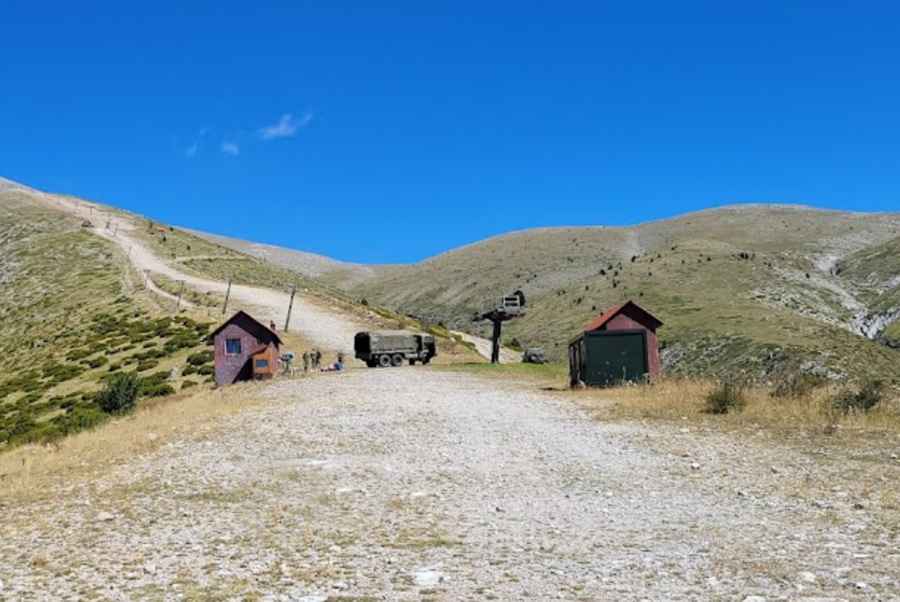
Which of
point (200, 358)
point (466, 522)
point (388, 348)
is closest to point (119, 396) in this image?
point (200, 358)

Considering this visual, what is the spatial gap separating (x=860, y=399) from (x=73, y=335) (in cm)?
6430

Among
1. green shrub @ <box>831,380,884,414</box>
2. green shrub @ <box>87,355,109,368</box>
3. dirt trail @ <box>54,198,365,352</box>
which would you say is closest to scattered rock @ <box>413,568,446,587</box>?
green shrub @ <box>831,380,884,414</box>

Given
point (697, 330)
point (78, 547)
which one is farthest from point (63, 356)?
point (78, 547)

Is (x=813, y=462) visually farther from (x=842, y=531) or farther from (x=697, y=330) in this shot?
(x=697, y=330)

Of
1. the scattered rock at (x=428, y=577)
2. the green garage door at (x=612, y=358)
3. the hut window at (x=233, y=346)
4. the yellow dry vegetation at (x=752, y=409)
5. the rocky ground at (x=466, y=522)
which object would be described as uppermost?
the hut window at (x=233, y=346)

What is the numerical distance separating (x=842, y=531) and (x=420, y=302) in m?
137

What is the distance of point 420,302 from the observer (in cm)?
14562

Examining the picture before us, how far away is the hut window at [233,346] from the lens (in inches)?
1644

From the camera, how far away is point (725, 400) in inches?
813

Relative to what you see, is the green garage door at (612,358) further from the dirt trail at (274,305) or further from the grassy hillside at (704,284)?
Answer: the dirt trail at (274,305)

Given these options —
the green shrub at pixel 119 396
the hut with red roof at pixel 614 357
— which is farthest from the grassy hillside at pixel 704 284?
→ the green shrub at pixel 119 396

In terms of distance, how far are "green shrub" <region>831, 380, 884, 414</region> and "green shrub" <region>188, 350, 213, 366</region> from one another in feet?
132

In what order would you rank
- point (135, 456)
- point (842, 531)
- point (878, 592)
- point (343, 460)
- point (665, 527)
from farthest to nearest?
point (135, 456), point (343, 460), point (665, 527), point (842, 531), point (878, 592)

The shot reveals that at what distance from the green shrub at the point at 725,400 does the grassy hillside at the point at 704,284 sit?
31454 millimetres
